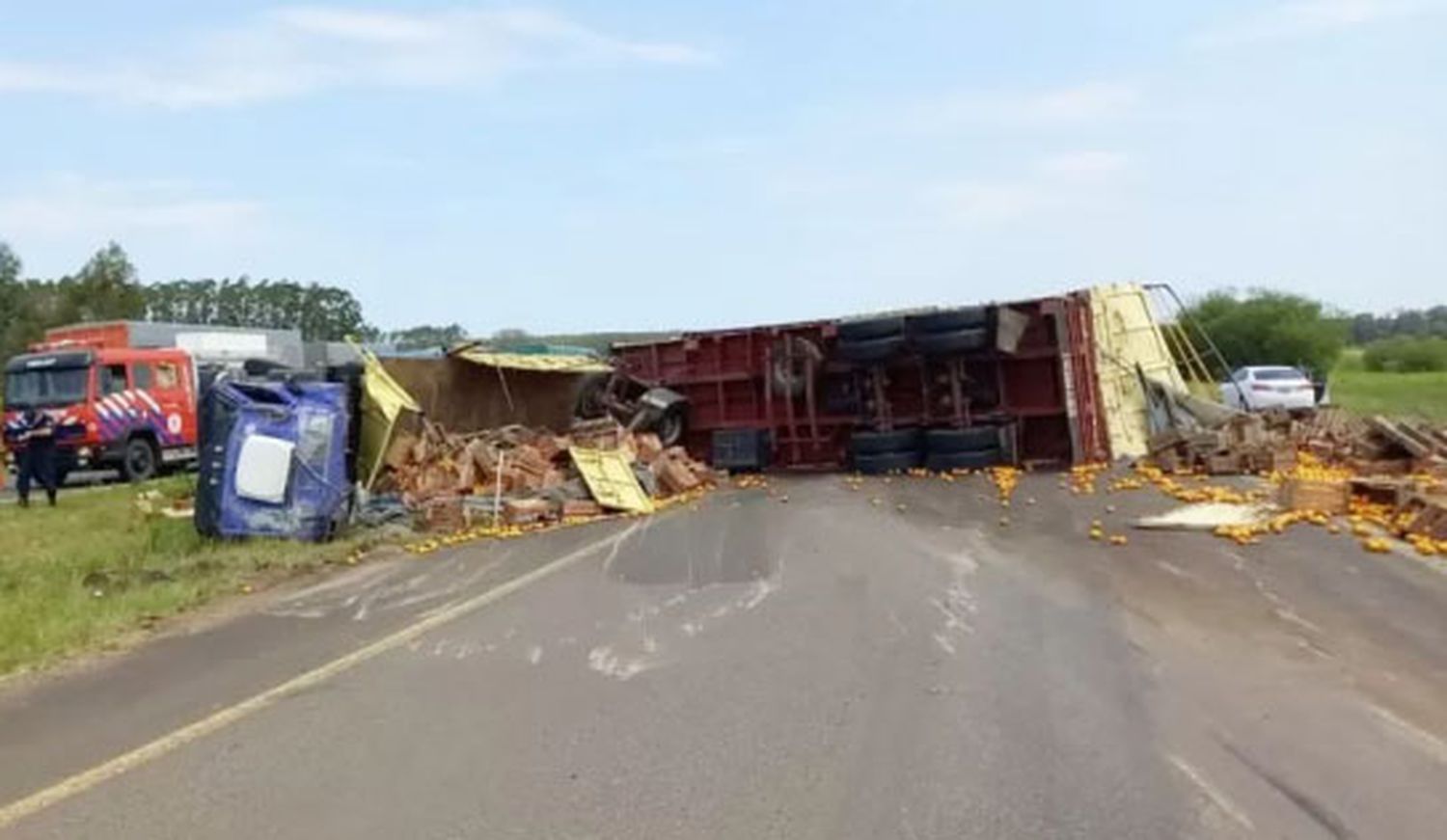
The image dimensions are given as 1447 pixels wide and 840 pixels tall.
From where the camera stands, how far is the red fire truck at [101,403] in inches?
1225

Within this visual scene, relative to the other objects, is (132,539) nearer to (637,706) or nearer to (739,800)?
(637,706)

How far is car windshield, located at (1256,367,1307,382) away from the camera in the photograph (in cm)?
3834

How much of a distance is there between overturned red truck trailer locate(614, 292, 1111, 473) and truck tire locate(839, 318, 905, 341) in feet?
0.07

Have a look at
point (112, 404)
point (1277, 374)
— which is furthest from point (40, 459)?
point (1277, 374)

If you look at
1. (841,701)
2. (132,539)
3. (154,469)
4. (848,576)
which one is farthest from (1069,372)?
(154,469)

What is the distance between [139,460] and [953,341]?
61.6 feet

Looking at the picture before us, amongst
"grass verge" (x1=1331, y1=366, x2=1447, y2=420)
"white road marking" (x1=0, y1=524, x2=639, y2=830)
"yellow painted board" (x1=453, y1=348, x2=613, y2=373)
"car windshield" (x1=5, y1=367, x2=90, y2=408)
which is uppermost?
"car windshield" (x1=5, y1=367, x2=90, y2=408)

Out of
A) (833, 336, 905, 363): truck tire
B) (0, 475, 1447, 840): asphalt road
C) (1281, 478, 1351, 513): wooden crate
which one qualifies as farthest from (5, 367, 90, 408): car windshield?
(1281, 478, 1351, 513): wooden crate

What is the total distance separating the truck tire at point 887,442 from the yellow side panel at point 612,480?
4251 mm

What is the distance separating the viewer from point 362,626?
11.0 m

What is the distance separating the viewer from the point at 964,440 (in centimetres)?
2256

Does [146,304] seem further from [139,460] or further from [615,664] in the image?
[615,664]

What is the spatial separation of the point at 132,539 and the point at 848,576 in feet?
31.6

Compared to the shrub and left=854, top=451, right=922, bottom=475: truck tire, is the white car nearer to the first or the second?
left=854, top=451, right=922, bottom=475: truck tire
